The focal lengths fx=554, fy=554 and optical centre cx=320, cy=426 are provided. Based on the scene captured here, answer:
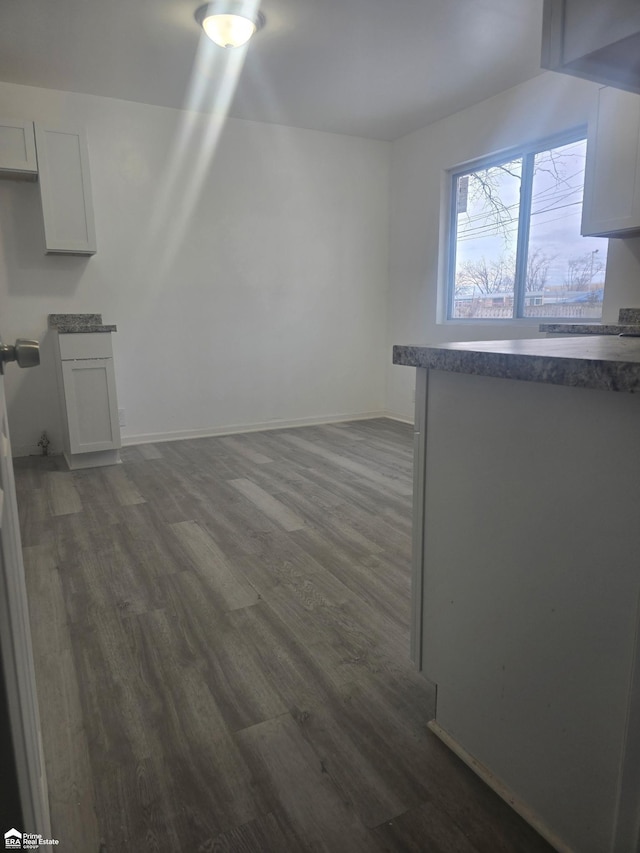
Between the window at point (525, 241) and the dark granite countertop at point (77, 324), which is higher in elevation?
the window at point (525, 241)

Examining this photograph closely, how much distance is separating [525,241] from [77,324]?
320 centimetres

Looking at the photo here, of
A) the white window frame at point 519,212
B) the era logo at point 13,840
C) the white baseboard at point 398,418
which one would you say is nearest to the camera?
the era logo at point 13,840

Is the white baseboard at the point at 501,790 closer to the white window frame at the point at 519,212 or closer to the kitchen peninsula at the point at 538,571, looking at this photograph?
the kitchen peninsula at the point at 538,571

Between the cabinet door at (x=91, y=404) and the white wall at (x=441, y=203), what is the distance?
2.12m

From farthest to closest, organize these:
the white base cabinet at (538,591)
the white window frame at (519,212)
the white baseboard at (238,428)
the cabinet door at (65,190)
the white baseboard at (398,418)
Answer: the white baseboard at (398,418) < the white baseboard at (238,428) < the white window frame at (519,212) < the cabinet door at (65,190) < the white base cabinet at (538,591)

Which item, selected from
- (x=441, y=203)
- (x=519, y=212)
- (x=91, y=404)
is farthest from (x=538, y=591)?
(x=441, y=203)

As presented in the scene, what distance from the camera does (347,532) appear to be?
8.53 ft

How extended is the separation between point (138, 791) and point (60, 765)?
0.21 metres

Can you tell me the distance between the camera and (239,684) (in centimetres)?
155

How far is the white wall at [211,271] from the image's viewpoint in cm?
397

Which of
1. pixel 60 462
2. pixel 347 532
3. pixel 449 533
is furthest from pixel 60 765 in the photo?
pixel 60 462

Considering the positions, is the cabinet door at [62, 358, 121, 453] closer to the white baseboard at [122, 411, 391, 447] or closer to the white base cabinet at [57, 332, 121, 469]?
the white base cabinet at [57, 332, 121, 469]

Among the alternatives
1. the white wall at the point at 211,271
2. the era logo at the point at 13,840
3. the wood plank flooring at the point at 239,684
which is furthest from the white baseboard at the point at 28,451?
the era logo at the point at 13,840

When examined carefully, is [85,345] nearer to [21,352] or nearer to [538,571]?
[21,352]
